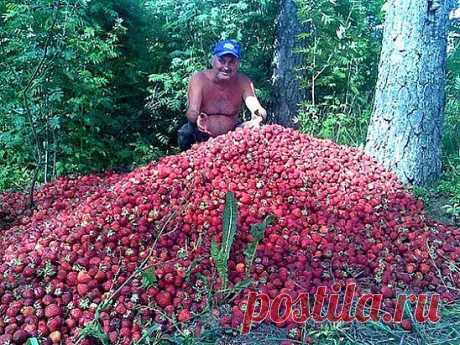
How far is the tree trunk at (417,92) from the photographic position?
136 inches

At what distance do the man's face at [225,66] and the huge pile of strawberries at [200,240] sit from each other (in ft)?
2.08

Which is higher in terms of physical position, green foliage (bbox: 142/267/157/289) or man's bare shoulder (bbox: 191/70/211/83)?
man's bare shoulder (bbox: 191/70/211/83)

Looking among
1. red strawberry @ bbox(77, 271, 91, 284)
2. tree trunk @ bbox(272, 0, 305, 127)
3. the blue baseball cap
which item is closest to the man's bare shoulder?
the blue baseball cap

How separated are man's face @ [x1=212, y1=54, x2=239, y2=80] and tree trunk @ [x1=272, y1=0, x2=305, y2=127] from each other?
1.45 meters

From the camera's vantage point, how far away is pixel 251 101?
3861mm

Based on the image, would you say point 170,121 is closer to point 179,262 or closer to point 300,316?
point 179,262

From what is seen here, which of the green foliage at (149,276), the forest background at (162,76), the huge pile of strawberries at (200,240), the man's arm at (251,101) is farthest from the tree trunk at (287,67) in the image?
the green foliage at (149,276)

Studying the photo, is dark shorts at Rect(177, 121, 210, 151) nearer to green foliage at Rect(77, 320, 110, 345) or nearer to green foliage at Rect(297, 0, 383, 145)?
green foliage at Rect(297, 0, 383, 145)

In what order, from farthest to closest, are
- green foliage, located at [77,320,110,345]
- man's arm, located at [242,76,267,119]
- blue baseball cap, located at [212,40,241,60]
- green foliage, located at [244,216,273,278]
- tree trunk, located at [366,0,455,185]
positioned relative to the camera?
man's arm, located at [242,76,267,119], blue baseball cap, located at [212,40,241,60], tree trunk, located at [366,0,455,185], green foliage, located at [244,216,273,278], green foliage, located at [77,320,110,345]

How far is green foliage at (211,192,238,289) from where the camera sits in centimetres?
193

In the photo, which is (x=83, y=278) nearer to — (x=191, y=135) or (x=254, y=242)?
(x=254, y=242)

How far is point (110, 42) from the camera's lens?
411 centimetres

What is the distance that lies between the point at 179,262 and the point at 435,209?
1931 mm

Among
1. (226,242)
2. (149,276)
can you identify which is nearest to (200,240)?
(226,242)
